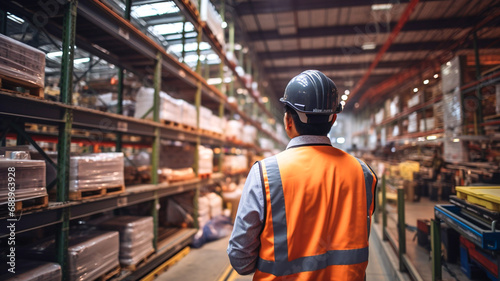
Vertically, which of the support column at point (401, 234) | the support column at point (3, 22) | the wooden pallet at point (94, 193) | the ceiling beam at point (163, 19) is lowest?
the support column at point (401, 234)

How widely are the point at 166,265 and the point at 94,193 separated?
76.2 inches

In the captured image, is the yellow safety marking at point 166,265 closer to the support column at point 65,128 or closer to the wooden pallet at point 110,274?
the wooden pallet at point 110,274

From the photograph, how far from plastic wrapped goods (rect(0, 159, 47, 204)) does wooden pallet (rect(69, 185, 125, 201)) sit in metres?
0.38

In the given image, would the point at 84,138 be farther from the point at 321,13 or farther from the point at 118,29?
the point at 321,13

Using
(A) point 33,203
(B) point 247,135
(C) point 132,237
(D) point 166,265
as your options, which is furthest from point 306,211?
(B) point 247,135

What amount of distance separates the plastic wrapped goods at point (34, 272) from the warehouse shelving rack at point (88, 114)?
0.11m

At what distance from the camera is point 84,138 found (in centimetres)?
588

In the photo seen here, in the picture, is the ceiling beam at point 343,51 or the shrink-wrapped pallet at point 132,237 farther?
the ceiling beam at point 343,51

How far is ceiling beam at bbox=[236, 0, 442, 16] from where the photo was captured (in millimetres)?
9156

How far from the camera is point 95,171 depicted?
3113 mm

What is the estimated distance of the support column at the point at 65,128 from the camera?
267cm

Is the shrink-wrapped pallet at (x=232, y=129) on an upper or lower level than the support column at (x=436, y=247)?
upper

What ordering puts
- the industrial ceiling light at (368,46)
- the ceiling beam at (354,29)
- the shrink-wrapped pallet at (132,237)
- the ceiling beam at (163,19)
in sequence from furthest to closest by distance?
the industrial ceiling light at (368,46) < the ceiling beam at (354,29) < the ceiling beam at (163,19) < the shrink-wrapped pallet at (132,237)

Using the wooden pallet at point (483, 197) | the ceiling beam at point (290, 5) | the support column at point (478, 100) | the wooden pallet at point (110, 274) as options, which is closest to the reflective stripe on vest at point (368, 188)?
the wooden pallet at point (483, 197)
